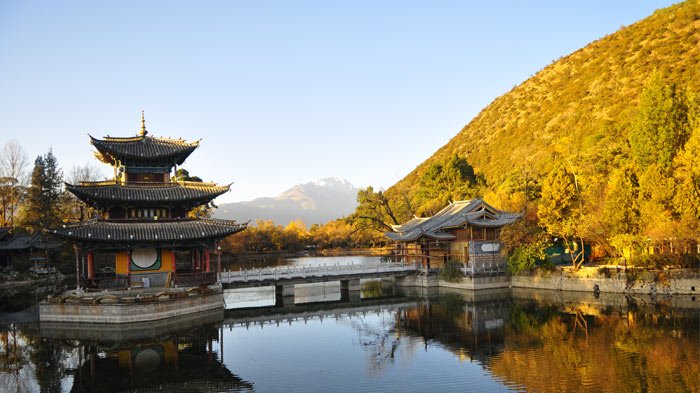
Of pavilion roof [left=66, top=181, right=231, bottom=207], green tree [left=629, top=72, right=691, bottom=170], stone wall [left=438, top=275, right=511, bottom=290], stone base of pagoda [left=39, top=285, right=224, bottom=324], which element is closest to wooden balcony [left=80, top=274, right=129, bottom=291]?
stone base of pagoda [left=39, top=285, right=224, bottom=324]

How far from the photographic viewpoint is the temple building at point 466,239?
137 ft

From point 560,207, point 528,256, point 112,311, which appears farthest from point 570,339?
point 112,311

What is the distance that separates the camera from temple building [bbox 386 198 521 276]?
137 feet

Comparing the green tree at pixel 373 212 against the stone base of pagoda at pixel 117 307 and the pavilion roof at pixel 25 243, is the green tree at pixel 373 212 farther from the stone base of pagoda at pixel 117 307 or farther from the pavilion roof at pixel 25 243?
the stone base of pagoda at pixel 117 307

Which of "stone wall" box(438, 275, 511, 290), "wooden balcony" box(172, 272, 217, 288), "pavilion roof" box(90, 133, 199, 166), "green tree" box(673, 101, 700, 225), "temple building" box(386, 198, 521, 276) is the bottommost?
"stone wall" box(438, 275, 511, 290)

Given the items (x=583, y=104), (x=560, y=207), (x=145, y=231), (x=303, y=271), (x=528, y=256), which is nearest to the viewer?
(x=145, y=231)

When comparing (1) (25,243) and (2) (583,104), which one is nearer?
(1) (25,243)

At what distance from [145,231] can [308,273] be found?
482 inches

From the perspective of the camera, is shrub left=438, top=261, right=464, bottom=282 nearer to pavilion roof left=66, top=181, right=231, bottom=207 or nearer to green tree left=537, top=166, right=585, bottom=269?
green tree left=537, top=166, right=585, bottom=269

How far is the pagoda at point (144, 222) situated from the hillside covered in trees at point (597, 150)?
78.6 ft

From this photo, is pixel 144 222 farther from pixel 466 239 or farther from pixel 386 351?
pixel 466 239

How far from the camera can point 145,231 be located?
32688mm

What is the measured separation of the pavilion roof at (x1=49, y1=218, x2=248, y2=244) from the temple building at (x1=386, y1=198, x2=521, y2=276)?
17402 millimetres

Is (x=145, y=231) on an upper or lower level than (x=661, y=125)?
lower
